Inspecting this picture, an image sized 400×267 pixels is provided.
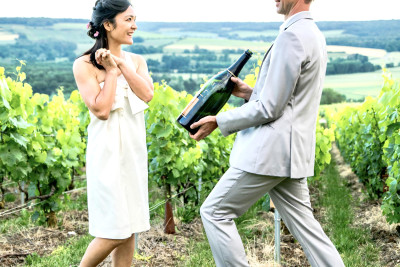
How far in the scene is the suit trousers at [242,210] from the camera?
8.96 feet

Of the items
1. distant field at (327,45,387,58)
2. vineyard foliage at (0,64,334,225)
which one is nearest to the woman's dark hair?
vineyard foliage at (0,64,334,225)

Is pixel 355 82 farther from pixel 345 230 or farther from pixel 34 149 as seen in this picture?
pixel 34 149

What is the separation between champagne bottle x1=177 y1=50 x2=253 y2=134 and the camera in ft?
9.75

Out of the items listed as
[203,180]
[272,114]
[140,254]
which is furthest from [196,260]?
[203,180]

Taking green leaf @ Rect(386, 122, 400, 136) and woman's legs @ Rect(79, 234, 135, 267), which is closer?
woman's legs @ Rect(79, 234, 135, 267)

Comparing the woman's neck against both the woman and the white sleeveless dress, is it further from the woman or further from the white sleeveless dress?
the white sleeveless dress

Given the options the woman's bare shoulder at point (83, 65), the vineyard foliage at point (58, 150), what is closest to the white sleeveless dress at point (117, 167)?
the woman's bare shoulder at point (83, 65)

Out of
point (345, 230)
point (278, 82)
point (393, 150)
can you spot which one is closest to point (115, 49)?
point (278, 82)

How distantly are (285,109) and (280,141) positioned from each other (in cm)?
16

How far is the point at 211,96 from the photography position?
3.03 m

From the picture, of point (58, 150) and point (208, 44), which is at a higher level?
point (58, 150)

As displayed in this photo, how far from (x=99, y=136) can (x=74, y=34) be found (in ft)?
153

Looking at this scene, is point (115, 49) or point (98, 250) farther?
point (115, 49)

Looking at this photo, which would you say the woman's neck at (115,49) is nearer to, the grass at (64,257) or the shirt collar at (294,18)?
the shirt collar at (294,18)
